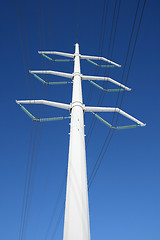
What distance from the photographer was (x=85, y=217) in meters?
5.13

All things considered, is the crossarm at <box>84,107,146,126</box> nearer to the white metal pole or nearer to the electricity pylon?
the electricity pylon

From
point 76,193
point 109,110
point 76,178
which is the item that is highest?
point 109,110

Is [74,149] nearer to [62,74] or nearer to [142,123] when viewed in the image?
[142,123]

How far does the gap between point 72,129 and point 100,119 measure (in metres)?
2.50

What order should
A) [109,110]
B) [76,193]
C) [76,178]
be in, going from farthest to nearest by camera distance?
[109,110], [76,178], [76,193]

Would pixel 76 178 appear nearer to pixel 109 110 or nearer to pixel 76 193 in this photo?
pixel 76 193

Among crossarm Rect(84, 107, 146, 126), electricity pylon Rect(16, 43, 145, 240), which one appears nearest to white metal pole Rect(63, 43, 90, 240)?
electricity pylon Rect(16, 43, 145, 240)

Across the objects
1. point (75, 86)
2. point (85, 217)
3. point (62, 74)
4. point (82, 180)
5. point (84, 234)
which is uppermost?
point (62, 74)

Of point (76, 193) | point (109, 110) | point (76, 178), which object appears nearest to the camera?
point (76, 193)

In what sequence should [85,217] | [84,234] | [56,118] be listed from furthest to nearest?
[56,118]
[85,217]
[84,234]

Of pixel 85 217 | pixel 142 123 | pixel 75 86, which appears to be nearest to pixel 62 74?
pixel 75 86

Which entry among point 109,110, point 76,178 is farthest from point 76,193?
point 109,110

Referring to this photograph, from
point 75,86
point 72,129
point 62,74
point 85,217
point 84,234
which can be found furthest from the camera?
point 62,74

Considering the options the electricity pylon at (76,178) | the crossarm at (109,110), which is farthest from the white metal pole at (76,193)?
the crossarm at (109,110)
